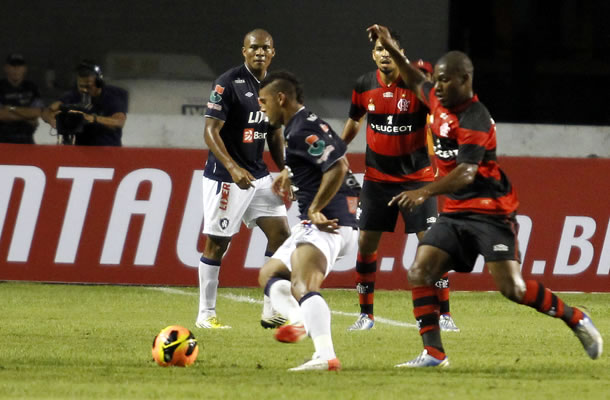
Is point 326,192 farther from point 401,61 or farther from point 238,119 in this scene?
point 238,119

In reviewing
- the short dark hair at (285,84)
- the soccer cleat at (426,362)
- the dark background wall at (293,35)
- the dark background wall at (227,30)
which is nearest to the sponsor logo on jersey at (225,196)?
the short dark hair at (285,84)

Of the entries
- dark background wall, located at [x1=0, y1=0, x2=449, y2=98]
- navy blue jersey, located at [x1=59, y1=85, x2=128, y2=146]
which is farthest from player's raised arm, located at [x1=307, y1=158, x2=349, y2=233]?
dark background wall, located at [x1=0, y1=0, x2=449, y2=98]

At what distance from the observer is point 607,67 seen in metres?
22.5

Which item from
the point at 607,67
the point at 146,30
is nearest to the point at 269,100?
the point at 146,30

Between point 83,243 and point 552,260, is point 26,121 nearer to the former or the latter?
point 83,243

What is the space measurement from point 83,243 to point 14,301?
1.32 meters

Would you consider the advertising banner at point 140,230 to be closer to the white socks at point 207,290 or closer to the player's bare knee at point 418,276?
the white socks at point 207,290

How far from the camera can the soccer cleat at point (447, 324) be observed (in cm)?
964

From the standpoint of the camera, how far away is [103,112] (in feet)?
43.1

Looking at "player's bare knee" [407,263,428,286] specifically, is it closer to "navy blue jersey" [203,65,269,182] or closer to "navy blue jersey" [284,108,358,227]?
"navy blue jersey" [284,108,358,227]

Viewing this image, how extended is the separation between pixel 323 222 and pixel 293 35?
14580 millimetres

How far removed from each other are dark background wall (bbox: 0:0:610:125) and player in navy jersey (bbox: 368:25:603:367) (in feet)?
43.9

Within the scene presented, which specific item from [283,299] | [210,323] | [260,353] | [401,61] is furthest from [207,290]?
[401,61]

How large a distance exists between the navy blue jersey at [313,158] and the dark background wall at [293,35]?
13.3 metres
